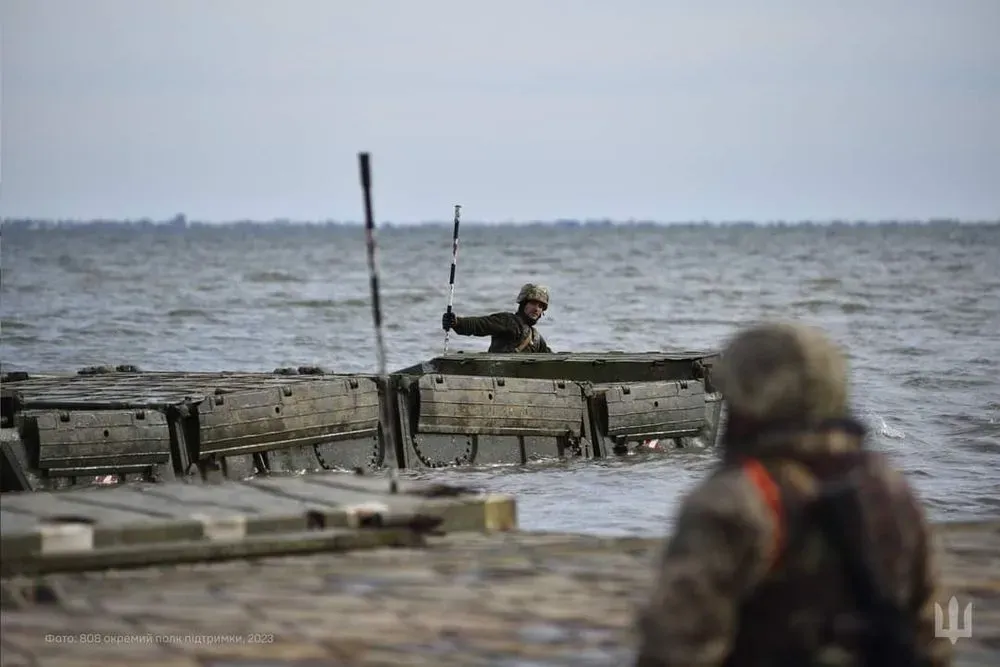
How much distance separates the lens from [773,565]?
4.05 metres

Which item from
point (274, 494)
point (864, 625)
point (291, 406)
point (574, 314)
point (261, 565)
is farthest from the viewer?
point (574, 314)

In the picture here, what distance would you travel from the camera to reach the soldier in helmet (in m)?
18.7

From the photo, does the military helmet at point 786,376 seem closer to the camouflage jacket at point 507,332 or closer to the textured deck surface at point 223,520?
the textured deck surface at point 223,520

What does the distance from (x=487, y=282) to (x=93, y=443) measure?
59.8 metres

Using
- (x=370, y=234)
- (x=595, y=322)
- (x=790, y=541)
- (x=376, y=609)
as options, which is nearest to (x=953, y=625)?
(x=376, y=609)

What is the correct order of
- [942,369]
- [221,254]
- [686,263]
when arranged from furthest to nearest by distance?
[221,254] < [686,263] < [942,369]

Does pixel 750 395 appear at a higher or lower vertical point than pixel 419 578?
higher

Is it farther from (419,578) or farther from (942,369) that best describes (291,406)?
(942,369)

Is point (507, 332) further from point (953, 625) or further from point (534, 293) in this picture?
point (953, 625)

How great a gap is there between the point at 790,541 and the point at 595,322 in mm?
43164

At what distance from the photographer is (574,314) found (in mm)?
50938

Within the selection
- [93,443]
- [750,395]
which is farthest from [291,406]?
[750,395]

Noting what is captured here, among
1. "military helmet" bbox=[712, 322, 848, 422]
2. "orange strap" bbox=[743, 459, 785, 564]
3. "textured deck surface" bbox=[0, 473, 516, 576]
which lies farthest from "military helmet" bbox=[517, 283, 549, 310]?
"orange strap" bbox=[743, 459, 785, 564]

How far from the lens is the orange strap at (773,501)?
13.2ft
